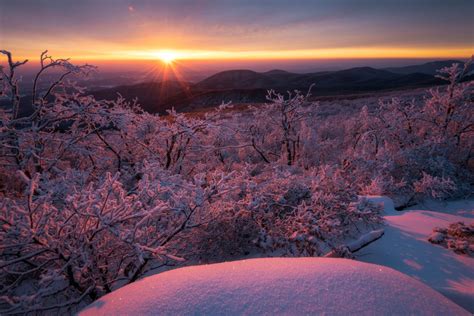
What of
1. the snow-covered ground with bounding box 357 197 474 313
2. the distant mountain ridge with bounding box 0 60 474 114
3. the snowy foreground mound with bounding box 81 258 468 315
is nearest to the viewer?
the snowy foreground mound with bounding box 81 258 468 315

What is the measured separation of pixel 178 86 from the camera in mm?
91062

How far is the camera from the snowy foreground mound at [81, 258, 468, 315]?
5.81ft

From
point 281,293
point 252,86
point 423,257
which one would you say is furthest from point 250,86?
point 281,293

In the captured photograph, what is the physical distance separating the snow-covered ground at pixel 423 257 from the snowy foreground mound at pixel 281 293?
0.97 metres

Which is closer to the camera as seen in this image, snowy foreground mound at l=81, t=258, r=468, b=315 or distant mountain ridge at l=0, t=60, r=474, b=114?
snowy foreground mound at l=81, t=258, r=468, b=315

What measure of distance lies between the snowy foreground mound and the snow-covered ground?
0.97 m

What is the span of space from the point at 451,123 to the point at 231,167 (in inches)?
281

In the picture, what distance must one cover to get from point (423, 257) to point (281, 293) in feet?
8.05

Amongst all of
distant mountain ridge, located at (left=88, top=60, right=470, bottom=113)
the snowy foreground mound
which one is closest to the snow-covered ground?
the snowy foreground mound

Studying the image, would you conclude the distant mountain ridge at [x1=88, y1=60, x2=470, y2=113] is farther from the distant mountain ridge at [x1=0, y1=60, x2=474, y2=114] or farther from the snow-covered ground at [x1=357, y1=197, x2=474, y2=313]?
the snow-covered ground at [x1=357, y1=197, x2=474, y2=313]

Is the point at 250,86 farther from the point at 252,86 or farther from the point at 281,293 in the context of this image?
the point at 281,293

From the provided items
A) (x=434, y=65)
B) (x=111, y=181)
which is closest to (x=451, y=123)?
(x=111, y=181)

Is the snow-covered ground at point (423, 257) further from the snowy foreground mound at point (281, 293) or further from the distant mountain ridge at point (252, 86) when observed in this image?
the distant mountain ridge at point (252, 86)

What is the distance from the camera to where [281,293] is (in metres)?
1.87
